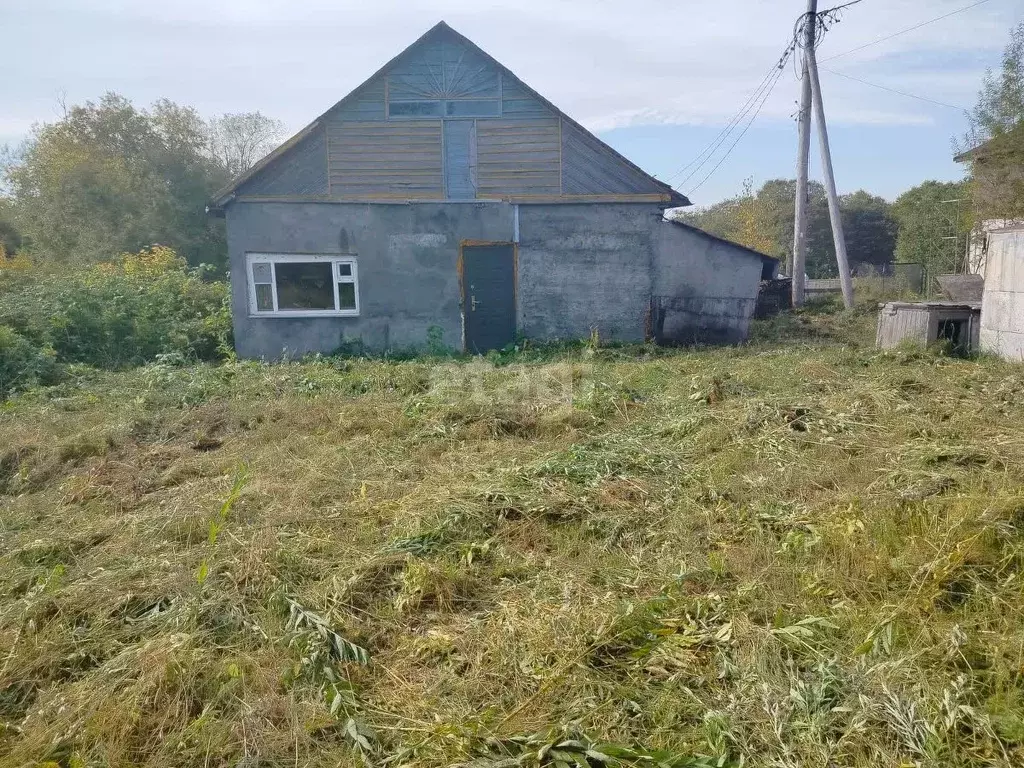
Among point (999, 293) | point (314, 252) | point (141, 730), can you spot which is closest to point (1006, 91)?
point (999, 293)

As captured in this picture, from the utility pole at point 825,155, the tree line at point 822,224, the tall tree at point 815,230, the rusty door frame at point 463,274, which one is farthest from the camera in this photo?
the tall tree at point 815,230

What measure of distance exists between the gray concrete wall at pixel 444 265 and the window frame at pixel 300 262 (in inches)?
3.7

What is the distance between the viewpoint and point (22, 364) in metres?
10.7

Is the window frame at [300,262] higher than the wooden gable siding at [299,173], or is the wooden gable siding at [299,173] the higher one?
the wooden gable siding at [299,173]

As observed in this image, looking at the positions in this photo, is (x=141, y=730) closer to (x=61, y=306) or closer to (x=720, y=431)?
(x=720, y=431)

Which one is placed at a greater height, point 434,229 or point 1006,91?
point 1006,91

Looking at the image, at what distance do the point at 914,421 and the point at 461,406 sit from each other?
4.49 meters

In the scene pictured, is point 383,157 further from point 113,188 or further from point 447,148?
point 113,188

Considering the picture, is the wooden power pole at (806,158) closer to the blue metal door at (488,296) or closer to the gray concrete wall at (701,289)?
the gray concrete wall at (701,289)

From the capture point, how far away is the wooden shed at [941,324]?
1037 centimetres

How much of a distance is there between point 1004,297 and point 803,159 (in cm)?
803

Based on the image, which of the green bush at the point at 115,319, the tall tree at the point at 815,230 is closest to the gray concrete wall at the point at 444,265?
the green bush at the point at 115,319

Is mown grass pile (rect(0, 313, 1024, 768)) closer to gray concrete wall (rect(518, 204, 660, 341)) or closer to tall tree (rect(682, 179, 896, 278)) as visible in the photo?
gray concrete wall (rect(518, 204, 660, 341))

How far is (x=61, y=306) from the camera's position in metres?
13.2
